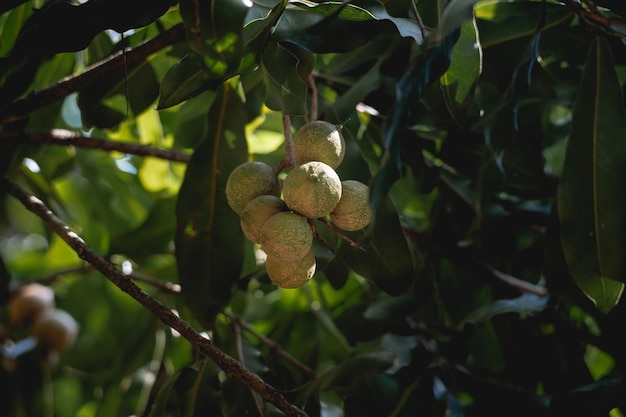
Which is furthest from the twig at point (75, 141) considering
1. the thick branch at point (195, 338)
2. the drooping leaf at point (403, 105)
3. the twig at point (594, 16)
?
the twig at point (594, 16)

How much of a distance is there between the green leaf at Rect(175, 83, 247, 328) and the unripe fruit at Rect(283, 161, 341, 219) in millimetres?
350

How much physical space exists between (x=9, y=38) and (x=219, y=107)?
41 cm

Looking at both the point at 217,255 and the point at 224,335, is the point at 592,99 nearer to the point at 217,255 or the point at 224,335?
the point at 217,255

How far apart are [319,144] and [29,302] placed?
149cm

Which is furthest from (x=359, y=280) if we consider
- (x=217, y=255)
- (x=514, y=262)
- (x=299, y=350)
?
(x=217, y=255)

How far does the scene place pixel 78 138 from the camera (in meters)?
1.21

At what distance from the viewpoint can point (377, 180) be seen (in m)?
0.66

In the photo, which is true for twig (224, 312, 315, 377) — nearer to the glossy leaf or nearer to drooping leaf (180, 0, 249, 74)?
the glossy leaf

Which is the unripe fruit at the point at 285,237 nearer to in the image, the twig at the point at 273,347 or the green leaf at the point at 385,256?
the green leaf at the point at 385,256

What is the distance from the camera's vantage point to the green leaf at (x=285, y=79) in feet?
2.78

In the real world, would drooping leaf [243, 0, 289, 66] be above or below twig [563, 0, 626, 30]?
above

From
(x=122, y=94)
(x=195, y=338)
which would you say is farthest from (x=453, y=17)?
(x=122, y=94)

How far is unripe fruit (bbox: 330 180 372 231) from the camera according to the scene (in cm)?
81

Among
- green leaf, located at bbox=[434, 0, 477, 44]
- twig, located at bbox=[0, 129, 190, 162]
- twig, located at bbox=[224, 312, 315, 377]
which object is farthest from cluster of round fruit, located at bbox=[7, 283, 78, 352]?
green leaf, located at bbox=[434, 0, 477, 44]
